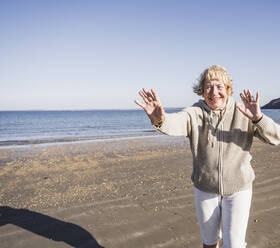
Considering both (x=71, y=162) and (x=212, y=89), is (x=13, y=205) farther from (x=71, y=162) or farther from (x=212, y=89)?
(x=212, y=89)

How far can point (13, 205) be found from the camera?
220 inches

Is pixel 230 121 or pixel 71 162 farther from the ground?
pixel 230 121

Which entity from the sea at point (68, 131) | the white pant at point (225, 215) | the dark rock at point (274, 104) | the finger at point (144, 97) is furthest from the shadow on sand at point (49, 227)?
the dark rock at point (274, 104)

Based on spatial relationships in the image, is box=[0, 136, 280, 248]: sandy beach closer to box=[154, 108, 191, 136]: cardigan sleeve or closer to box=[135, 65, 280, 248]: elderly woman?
box=[135, 65, 280, 248]: elderly woman

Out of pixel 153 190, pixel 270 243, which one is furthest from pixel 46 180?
pixel 270 243

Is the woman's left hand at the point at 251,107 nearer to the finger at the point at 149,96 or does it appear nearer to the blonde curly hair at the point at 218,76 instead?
the blonde curly hair at the point at 218,76

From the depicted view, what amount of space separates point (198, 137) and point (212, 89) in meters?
0.53

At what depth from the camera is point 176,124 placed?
250 centimetres

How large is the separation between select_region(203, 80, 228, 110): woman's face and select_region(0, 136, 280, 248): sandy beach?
244 cm

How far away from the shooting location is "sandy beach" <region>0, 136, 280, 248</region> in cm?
406

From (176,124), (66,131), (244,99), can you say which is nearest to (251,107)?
(244,99)

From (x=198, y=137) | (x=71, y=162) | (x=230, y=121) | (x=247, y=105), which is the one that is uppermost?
(x=247, y=105)

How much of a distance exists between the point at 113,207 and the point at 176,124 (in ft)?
11.2

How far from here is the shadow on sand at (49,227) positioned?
13.4 ft
